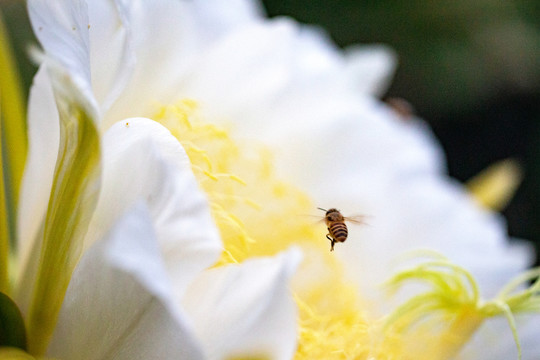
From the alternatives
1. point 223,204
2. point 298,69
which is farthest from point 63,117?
point 298,69

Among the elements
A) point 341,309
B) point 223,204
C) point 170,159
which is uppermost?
point 170,159

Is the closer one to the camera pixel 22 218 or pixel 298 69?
pixel 22 218

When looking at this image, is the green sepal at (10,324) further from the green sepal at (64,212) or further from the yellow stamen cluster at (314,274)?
the yellow stamen cluster at (314,274)

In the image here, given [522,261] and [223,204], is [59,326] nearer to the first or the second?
[223,204]

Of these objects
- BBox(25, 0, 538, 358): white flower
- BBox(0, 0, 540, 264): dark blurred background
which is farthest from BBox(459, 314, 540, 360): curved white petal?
BBox(0, 0, 540, 264): dark blurred background

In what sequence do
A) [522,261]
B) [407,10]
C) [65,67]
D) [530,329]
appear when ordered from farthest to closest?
[407,10]
[522,261]
[530,329]
[65,67]

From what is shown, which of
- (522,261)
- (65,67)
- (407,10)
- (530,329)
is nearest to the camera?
(65,67)

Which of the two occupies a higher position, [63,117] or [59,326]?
[63,117]

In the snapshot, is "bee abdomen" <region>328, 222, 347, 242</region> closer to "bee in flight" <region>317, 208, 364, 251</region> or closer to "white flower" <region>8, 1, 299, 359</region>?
"bee in flight" <region>317, 208, 364, 251</region>
